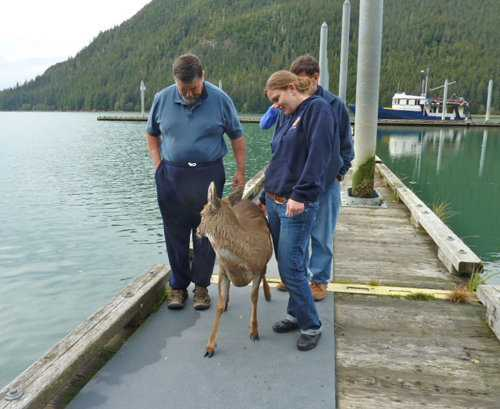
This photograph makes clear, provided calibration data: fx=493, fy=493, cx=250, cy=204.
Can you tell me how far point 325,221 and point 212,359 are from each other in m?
1.70

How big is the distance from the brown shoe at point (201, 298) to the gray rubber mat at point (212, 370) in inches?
4.2

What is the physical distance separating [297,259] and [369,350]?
85cm

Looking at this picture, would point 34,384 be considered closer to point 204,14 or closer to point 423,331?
point 423,331

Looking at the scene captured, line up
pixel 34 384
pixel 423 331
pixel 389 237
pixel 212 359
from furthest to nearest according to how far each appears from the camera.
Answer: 1. pixel 389 237
2. pixel 423 331
3. pixel 212 359
4. pixel 34 384

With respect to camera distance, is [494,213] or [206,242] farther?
[494,213]

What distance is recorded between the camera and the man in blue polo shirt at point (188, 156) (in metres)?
4.04

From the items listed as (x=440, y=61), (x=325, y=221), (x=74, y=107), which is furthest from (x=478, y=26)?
(x=325, y=221)

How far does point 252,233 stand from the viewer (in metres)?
3.61

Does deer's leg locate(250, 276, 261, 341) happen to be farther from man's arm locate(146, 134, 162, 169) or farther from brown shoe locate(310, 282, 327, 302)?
man's arm locate(146, 134, 162, 169)

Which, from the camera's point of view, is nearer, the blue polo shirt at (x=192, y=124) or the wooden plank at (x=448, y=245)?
the blue polo shirt at (x=192, y=124)

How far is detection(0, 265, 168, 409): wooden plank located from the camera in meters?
2.68

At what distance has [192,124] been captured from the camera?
4039 mm

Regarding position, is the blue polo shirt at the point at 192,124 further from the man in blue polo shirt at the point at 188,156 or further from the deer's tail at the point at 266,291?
the deer's tail at the point at 266,291

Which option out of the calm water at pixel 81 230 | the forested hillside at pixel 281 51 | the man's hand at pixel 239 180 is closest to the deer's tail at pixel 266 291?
the man's hand at pixel 239 180
